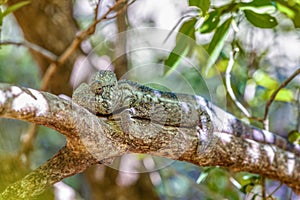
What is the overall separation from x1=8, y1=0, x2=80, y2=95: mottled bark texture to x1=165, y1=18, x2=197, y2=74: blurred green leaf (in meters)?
0.63

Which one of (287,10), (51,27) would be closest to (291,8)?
(287,10)

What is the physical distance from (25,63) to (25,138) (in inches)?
19.7

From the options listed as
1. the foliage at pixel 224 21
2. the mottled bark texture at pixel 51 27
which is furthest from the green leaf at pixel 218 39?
the mottled bark texture at pixel 51 27

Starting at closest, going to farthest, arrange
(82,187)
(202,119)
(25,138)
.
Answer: (202,119) → (25,138) → (82,187)

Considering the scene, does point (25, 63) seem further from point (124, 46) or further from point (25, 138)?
point (124, 46)

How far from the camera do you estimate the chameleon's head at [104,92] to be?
2.21ft

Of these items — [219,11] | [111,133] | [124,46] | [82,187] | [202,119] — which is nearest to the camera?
[111,133]

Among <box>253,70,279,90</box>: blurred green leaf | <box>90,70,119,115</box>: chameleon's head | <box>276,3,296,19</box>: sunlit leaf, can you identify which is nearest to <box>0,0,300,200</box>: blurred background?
<box>253,70,279,90</box>: blurred green leaf

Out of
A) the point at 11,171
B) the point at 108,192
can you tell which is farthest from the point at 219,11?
the point at 108,192

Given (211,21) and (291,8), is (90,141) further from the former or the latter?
(291,8)

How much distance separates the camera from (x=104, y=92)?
2.23 ft

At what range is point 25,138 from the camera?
150 cm

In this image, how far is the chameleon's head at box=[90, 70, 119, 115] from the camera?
67cm

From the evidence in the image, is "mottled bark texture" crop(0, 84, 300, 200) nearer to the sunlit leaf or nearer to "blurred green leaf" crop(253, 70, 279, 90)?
the sunlit leaf
